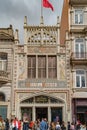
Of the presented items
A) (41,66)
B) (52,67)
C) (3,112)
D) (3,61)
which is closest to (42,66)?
(41,66)

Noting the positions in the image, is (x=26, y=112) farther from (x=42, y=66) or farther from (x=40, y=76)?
(x=42, y=66)

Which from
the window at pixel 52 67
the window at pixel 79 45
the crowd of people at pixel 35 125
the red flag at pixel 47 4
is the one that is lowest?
the crowd of people at pixel 35 125

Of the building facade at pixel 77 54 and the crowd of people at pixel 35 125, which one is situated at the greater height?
the building facade at pixel 77 54

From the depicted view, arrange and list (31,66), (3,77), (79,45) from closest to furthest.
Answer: (3,77)
(31,66)
(79,45)

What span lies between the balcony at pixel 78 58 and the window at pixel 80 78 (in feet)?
3.24

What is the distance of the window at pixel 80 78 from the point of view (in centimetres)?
3522

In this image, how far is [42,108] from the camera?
114 feet

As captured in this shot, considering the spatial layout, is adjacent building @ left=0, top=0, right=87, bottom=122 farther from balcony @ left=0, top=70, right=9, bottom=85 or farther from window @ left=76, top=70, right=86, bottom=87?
balcony @ left=0, top=70, right=9, bottom=85

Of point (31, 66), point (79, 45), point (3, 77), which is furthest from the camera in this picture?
point (79, 45)

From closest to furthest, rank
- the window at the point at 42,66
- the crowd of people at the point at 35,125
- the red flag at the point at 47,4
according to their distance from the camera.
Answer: the crowd of people at the point at 35,125 → the window at the point at 42,66 → the red flag at the point at 47,4

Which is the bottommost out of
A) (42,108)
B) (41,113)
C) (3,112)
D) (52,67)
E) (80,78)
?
(41,113)

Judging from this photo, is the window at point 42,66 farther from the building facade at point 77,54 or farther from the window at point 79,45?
the window at point 79,45

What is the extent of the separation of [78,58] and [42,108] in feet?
21.0

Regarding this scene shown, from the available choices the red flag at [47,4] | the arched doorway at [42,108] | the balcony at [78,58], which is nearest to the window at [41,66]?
the arched doorway at [42,108]
